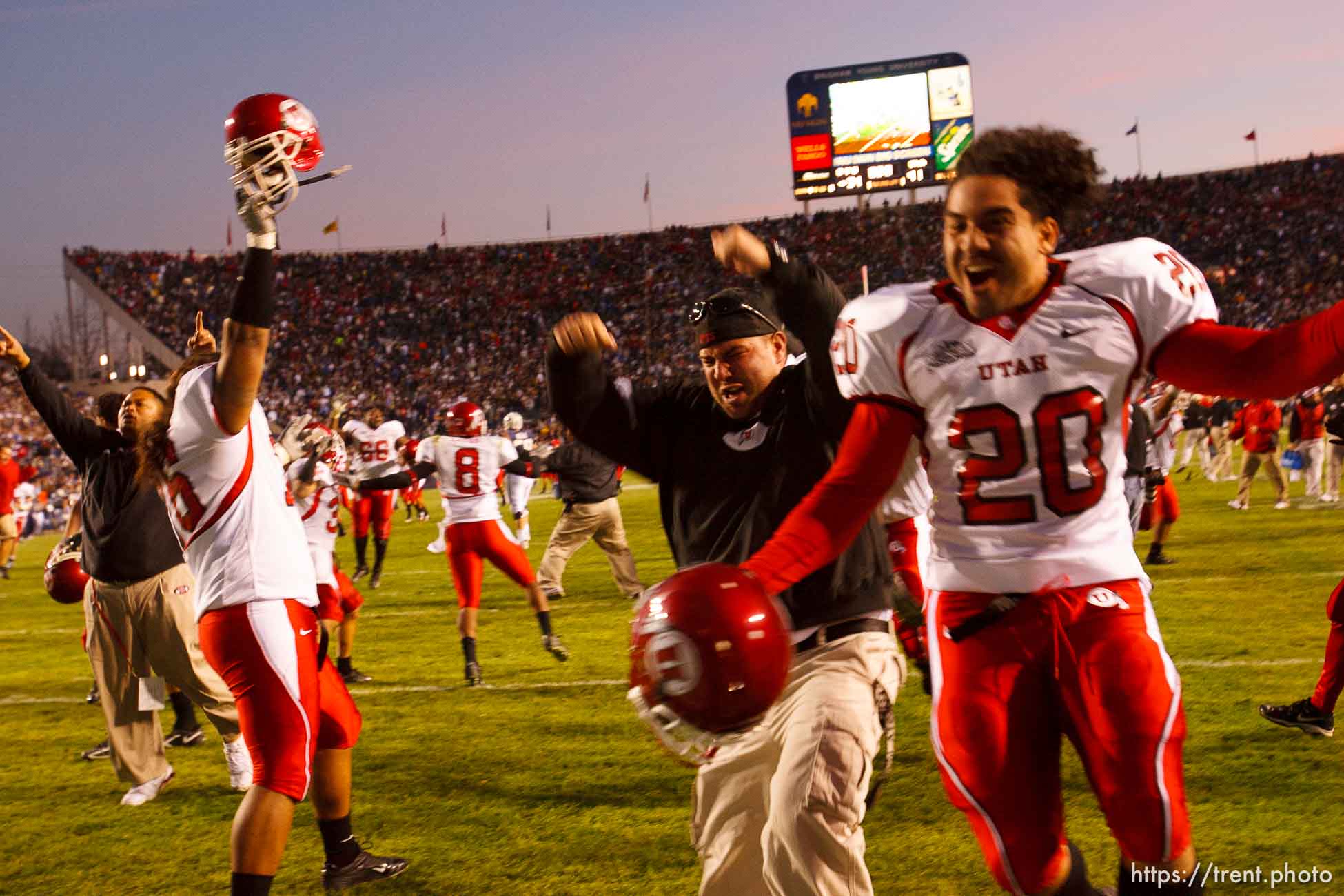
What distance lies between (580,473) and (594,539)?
915 mm

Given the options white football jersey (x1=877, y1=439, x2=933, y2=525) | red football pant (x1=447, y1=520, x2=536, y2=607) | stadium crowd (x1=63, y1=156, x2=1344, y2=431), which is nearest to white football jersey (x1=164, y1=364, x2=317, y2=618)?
white football jersey (x1=877, y1=439, x2=933, y2=525)

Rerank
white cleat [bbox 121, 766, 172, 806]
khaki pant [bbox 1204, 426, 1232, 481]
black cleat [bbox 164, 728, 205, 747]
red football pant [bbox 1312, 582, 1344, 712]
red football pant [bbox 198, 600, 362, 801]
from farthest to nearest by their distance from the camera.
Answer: khaki pant [bbox 1204, 426, 1232, 481] < black cleat [bbox 164, 728, 205, 747] < white cleat [bbox 121, 766, 172, 806] < red football pant [bbox 1312, 582, 1344, 712] < red football pant [bbox 198, 600, 362, 801]

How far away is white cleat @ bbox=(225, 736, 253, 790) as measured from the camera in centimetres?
588

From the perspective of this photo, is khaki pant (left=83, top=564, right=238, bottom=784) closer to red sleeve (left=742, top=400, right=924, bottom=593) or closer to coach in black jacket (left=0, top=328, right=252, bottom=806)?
coach in black jacket (left=0, top=328, right=252, bottom=806)

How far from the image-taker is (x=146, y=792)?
5.88 meters

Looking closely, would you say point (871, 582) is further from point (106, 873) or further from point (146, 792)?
point (146, 792)

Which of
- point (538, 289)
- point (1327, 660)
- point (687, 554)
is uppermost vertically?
point (538, 289)

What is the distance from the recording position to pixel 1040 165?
2580 mm

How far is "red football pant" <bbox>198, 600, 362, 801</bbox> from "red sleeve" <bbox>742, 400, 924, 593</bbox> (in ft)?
6.24

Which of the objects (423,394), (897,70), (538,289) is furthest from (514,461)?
(538,289)

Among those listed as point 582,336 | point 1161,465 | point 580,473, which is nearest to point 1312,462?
point 1161,465

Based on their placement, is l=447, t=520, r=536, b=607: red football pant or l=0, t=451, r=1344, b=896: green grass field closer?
l=0, t=451, r=1344, b=896: green grass field

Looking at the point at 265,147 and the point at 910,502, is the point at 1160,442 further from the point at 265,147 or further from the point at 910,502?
the point at 265,147

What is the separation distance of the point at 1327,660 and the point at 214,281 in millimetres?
48680
